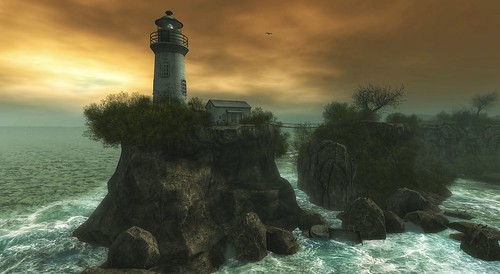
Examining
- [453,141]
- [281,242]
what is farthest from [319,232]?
[453,141]

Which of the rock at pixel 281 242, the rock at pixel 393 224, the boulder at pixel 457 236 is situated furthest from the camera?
the rock at pixel 393 224

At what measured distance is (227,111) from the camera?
44.6 meters

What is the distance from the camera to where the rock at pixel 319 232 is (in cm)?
2916

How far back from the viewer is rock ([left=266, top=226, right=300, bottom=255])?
25531 millimetres

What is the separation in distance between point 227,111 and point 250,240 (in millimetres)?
24204

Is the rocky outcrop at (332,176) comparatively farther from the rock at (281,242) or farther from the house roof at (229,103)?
the rock at (281,242)

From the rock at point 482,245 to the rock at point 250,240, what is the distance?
18.6 meters

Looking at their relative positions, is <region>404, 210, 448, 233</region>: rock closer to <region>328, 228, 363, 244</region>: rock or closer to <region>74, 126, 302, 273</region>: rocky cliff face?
<region>328, 228, 363, 244</region>: rock

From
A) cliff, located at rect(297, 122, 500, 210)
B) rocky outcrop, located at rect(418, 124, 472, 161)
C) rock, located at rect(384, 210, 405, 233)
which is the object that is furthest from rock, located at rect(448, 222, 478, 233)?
rocky outcrop, located at rect(418, 124, 472, 161)

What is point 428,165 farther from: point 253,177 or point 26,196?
point 26,196

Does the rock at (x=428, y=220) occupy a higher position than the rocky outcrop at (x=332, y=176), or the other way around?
the rocky outcrop at (x=332, y=176)

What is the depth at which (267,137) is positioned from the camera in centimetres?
3459

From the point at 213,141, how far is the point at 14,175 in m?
60.7

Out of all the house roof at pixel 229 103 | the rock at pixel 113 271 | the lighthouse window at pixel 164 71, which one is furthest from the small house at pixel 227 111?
the rock at pixel 113 271
